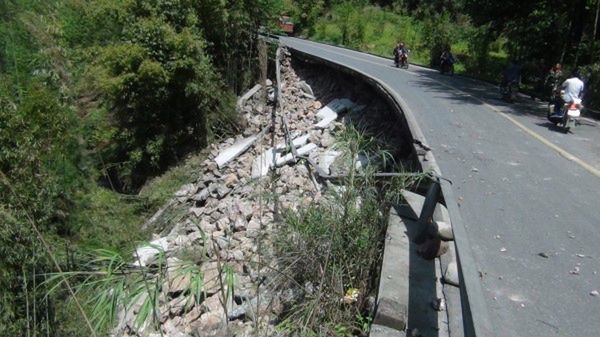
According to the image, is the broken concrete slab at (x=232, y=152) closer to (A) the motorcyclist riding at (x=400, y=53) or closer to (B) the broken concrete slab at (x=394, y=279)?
(B) the broken concrete slab at (x=394, y=279)

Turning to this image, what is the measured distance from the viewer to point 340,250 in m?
5.10

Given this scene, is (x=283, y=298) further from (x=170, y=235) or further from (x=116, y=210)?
(x=116, y=210)

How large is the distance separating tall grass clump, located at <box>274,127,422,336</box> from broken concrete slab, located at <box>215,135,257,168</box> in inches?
442

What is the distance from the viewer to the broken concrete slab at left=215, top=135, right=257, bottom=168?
16828mm

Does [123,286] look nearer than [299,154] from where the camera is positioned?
Yes

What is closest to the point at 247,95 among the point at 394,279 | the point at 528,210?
the point at 528,210

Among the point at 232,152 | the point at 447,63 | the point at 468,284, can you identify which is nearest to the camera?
the point at 468,284

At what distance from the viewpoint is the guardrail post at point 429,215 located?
5.09 meters

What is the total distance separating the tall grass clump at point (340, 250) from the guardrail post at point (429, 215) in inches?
16.8

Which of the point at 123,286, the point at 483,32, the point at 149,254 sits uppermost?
the point at 483,32

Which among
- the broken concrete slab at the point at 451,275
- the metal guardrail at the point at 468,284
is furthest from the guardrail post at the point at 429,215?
the broken concrete slab at the point at 451,275

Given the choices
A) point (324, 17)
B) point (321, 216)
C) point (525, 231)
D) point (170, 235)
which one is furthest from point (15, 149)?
point (324, 17)

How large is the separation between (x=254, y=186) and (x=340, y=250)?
1.17 m

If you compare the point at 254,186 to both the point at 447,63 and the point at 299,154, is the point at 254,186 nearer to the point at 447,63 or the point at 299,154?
the point at 299,154
